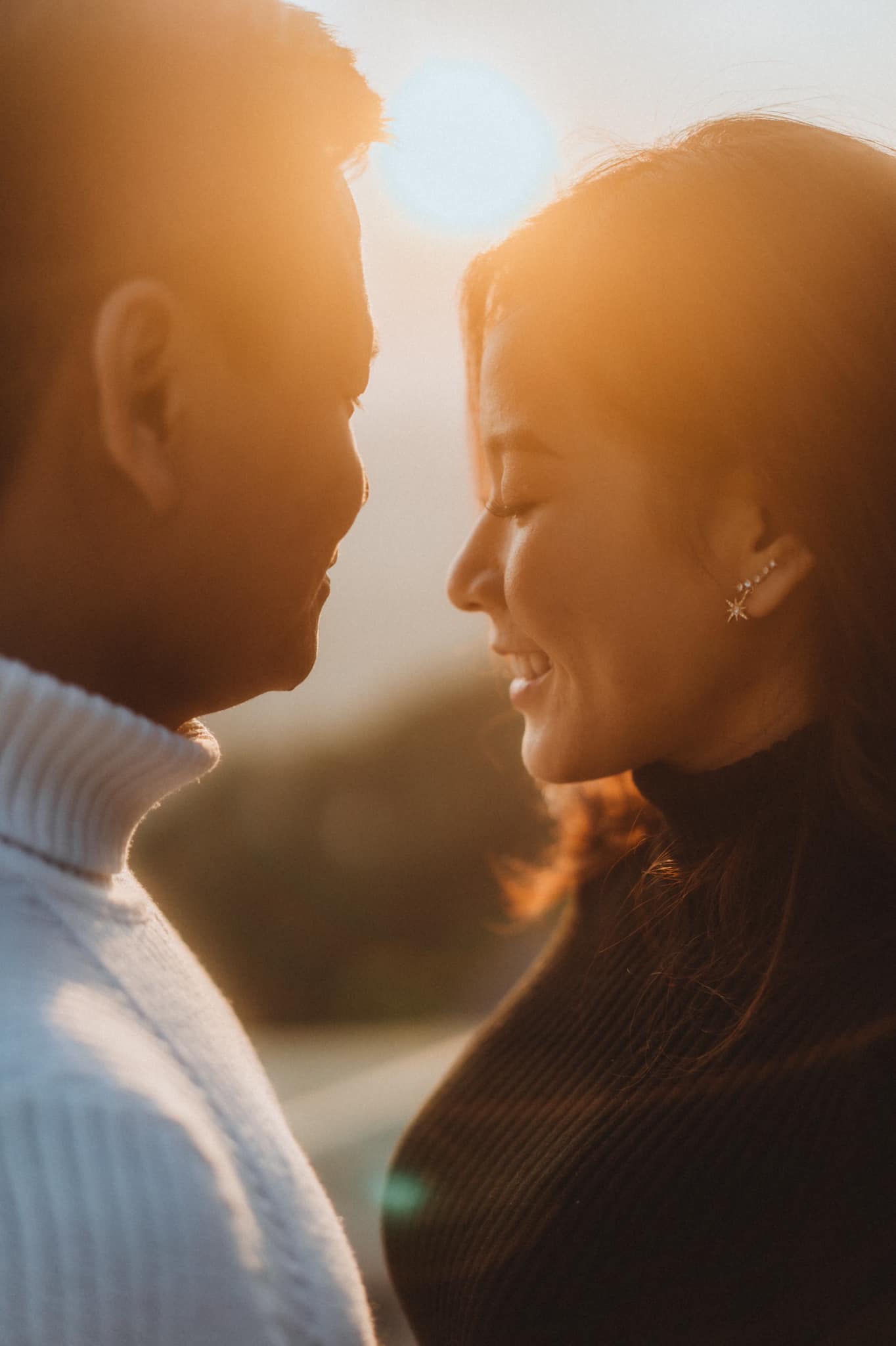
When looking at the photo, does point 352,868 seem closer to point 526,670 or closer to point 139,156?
point 526,670

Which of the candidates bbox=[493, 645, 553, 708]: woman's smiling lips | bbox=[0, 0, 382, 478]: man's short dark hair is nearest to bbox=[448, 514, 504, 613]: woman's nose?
bbox=[493, 645, 553, 708]: woman's smiling lips

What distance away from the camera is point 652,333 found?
1.60 meters

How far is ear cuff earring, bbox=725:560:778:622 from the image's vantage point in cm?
158

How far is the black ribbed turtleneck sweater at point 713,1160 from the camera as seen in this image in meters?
1.39

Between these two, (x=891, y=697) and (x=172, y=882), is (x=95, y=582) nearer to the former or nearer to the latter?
(x=891, y=697)

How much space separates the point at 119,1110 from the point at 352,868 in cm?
818

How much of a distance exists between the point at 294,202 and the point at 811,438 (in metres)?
0.81

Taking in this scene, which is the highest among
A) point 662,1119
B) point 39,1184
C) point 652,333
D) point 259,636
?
point 652,333

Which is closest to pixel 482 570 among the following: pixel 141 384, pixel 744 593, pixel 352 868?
pixel 744 593

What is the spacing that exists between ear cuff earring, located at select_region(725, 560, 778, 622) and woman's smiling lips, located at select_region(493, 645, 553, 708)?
324mm

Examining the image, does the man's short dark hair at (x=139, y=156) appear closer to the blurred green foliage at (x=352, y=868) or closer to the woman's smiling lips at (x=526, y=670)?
the woman's smiling lips at (x=526, y=670)

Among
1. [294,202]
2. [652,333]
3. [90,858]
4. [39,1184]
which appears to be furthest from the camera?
[652,333]

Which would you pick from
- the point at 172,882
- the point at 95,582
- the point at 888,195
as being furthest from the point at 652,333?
the point at 172,882

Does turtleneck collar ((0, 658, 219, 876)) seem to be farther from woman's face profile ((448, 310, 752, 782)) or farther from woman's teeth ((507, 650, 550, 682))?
woman's teeth ((507, 650, 550, 682))
